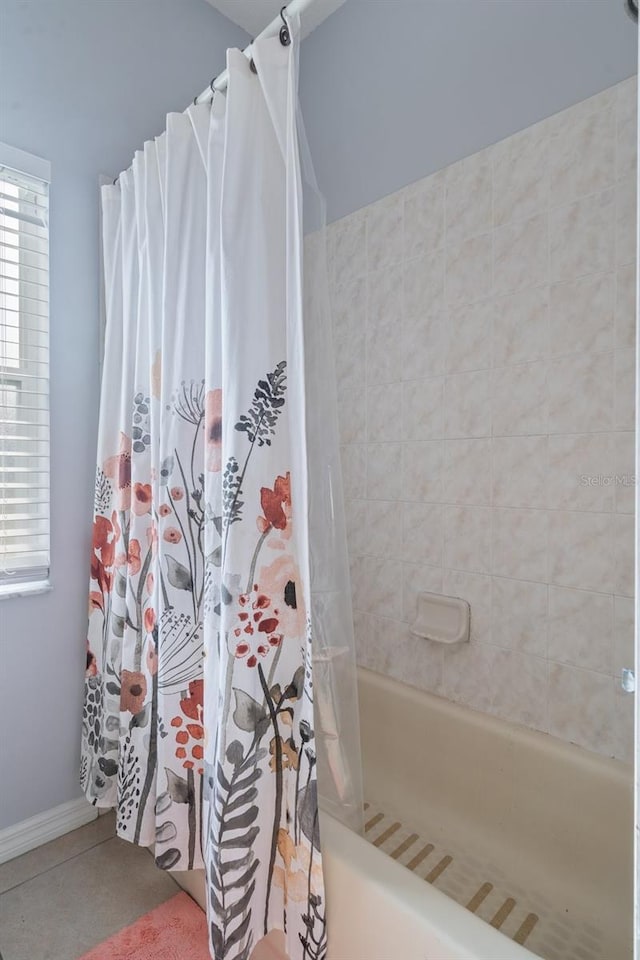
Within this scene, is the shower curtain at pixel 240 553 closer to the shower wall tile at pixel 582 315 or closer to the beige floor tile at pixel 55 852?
the beige floor tile at pixel 55 852

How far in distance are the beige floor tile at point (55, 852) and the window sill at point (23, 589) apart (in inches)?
30.0

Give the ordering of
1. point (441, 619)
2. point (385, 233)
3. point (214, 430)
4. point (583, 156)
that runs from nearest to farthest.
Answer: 1. point (214, 430)
2. point (583, 156)
3. point (441, 619)
4. point (385, 233)

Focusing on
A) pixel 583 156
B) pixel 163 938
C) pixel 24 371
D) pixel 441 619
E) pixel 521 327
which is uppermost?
pixel 583 156

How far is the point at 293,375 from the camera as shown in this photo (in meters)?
1.08

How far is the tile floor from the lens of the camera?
1263 mm

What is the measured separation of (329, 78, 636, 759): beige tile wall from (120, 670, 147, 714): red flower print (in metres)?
0.83

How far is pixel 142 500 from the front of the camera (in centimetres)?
142

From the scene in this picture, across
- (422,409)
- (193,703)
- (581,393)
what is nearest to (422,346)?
(422,409)

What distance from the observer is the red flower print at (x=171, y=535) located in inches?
50.2

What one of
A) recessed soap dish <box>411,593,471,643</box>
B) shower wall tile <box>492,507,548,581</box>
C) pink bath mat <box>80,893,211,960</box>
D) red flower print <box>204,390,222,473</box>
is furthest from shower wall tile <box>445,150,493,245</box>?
pink bath mat <box>80,893,211,960</box>

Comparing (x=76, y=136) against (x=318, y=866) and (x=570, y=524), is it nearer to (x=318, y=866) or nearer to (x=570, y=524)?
(x=570, y=524)

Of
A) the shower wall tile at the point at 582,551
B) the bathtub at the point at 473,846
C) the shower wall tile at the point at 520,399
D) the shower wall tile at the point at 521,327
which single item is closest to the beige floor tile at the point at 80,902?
the bathtub at the point at 473,846

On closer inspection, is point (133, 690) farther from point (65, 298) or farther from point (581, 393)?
point (581, 393)

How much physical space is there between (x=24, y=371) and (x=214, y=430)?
820 millimetres
